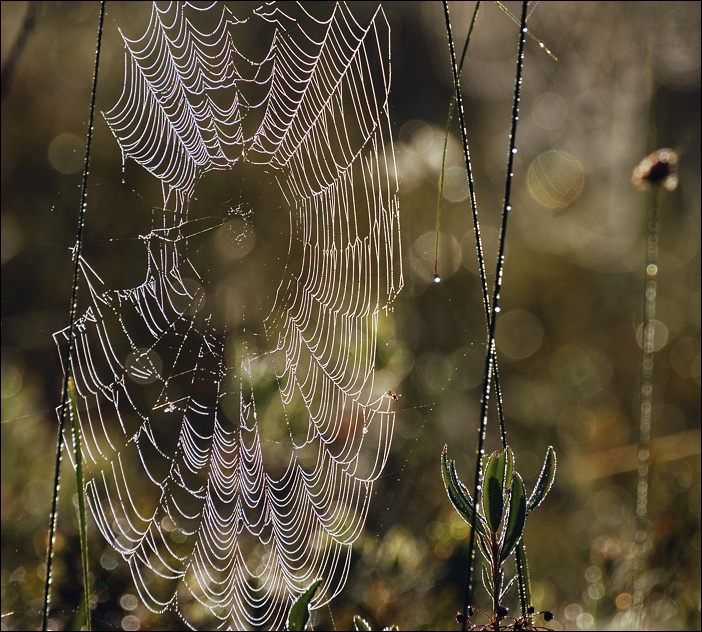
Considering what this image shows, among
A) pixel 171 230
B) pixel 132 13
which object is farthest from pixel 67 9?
pixel 171 230

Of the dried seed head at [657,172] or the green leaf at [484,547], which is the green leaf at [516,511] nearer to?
the green leaf at [484,547]

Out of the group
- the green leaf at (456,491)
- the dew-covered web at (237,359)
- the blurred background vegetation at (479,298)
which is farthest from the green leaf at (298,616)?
the dew-covered web at (237,359)

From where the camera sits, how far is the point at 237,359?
88.2 inches

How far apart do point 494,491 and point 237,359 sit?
1536mm

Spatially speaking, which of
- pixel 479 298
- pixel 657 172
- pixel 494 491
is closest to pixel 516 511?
pixel 494 491

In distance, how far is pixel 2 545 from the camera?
6.22 feet

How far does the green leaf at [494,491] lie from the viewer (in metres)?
0.78

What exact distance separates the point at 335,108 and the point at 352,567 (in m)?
2.38

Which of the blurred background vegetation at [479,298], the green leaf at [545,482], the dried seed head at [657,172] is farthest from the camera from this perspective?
the blurred background vegetation at [479,298]

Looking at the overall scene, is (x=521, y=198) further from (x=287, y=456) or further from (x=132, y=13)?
(x=287, y=456)

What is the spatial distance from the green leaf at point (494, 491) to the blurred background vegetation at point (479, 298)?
21.6 inches

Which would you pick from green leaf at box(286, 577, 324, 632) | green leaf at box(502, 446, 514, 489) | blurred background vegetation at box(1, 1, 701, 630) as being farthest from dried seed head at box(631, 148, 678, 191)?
green leaf at box(286, 577, 324, 632)

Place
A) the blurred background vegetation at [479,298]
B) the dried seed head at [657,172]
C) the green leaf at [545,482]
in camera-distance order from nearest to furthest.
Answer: the green leaf at [545,482]
the dried seed head at [657,172]
the blurred background vegetation at [479,298]

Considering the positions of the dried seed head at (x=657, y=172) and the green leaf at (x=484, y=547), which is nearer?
the green leaf at (x=484, y=547)
